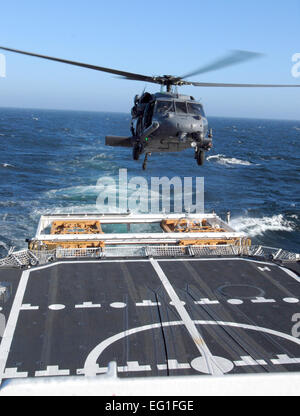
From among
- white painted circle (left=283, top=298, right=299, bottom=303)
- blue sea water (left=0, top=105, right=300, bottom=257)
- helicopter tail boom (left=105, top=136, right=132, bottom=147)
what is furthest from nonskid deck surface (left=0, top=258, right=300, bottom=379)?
blue sea water (left=0, top=105, right=300, bottom=257)

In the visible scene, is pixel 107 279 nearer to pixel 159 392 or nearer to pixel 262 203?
pixel 159 392

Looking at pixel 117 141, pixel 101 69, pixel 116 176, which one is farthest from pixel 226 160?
pixel 101 69

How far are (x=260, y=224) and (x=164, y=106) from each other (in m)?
33.5

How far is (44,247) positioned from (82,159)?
57944 mm

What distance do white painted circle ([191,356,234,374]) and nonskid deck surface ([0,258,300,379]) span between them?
0.12 feet

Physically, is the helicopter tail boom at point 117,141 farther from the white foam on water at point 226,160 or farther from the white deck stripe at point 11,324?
the white foam on water at point 226,160

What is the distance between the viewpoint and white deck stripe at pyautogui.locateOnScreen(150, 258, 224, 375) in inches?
605

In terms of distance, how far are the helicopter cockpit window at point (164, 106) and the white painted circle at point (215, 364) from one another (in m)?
13.2

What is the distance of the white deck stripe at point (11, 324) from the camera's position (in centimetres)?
1562

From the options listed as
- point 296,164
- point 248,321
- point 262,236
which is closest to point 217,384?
point 248,321

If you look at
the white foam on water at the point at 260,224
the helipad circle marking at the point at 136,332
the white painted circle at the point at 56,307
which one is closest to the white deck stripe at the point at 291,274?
the helipad circle marking at the point at 136,332

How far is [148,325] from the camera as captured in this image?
725 inches

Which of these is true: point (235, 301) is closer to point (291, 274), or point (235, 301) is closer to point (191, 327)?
point (191, 327)

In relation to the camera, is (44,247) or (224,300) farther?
(44,247)
